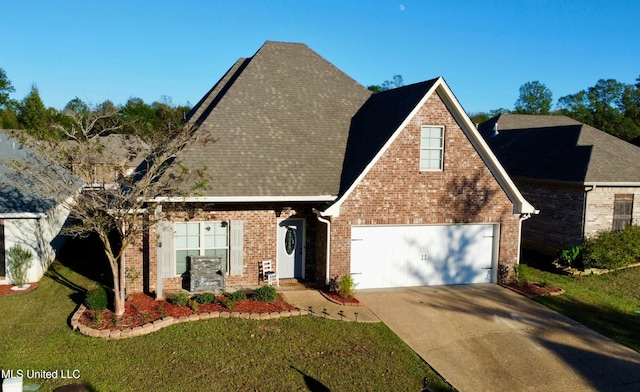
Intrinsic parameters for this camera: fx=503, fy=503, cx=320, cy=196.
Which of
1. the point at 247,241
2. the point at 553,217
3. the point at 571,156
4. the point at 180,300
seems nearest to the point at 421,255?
the point at 247,241

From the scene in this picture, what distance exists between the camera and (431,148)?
15.4 metres

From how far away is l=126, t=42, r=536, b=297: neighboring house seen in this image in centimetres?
1458

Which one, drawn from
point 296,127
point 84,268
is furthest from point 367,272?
point 84,268

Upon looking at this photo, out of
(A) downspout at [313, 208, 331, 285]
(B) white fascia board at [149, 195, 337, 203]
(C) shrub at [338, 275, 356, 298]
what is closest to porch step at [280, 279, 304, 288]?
(A) downspout at [313, 208, 331, 285]

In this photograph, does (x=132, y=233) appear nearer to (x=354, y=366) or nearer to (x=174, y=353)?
(x=174, y=353)

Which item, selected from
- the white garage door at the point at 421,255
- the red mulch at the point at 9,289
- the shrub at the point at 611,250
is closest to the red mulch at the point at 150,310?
the white garage door at the point at 421,255

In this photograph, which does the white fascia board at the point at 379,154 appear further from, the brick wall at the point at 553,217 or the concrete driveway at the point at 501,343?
the brick wall at the point at 553,217

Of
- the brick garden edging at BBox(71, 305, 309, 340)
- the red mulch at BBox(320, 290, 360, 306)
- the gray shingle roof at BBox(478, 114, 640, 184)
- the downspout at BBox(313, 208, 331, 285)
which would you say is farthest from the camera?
the gray shingle roof at BBox(478, 114, 640, 184)

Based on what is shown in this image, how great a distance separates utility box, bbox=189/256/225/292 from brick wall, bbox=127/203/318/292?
24.0 inches

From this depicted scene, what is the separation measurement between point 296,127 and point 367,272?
5431mm

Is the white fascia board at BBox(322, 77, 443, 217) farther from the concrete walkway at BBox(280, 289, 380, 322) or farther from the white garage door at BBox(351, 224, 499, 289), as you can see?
the concrete walkway at BBox(280, 289, 380, 322)

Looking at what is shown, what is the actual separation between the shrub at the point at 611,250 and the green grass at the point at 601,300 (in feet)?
1.46

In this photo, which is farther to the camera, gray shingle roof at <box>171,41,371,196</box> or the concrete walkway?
gray shingle roof at <box>171,41,371,196</box>

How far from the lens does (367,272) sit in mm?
15312
